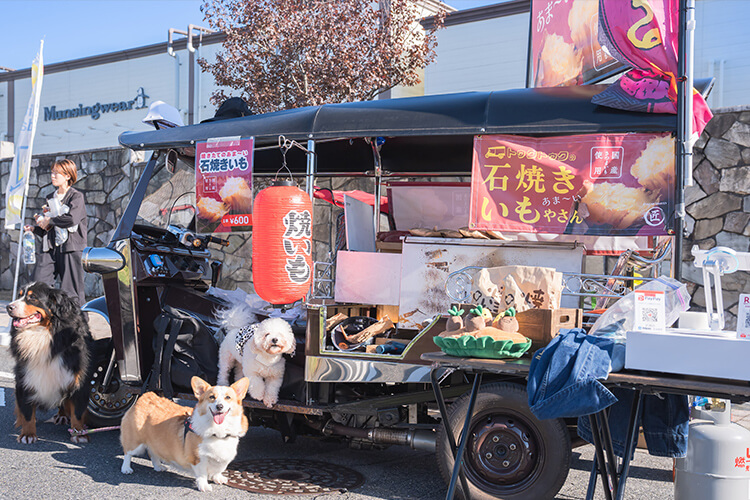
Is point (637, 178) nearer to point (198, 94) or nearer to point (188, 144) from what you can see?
point (188, 144)

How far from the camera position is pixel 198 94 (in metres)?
17.9

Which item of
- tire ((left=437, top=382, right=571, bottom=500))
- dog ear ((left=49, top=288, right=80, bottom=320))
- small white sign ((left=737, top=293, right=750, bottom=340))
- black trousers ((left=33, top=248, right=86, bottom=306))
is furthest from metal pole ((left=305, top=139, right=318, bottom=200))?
black trousers ((left=33, top=248, right=86, bottom=306))

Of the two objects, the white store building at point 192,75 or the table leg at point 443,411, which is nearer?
the table leg at point 443,411

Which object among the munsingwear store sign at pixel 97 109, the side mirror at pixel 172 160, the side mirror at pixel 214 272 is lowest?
the side mirror at pixel 214 272

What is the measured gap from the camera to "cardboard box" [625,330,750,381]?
2.84 meters

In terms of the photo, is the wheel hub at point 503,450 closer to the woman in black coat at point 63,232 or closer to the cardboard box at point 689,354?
the cardboard box at point 689,354

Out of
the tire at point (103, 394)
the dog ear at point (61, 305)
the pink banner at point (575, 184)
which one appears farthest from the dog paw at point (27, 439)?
the pink banner at point (575, 184)

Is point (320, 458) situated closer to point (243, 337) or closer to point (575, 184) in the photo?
point (243, 337)

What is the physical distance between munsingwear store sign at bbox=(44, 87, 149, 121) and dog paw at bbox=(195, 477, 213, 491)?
16227mm

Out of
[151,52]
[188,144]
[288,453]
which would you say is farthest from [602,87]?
[151,52]

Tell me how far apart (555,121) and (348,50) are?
645 centimetres

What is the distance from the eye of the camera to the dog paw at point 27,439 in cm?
554

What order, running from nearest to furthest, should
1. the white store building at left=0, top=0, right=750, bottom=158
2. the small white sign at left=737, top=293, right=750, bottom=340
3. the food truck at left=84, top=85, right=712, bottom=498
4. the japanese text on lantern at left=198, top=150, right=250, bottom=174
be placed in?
the small white sign at left=737, top=293, right=750, bottom=340, the food truck at left=84, top=85, right=712, bottom=498, the japanese text on lantern at left=198, top=150, right=250, bottom=174, the white store building at left=0, top=0, right=750, bottom=158

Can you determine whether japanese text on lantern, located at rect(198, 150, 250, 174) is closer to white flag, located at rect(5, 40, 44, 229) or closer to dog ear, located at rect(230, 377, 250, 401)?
dog ear, located at rect(230, 377, 250, 401)
